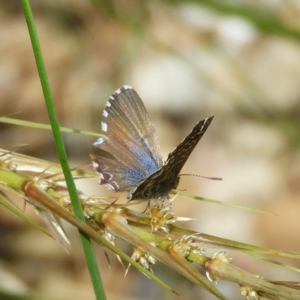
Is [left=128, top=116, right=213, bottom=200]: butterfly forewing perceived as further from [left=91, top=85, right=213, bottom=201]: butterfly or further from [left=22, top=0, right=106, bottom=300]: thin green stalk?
[left=22, top=0, right=106, bottom=300]: thin green stalk

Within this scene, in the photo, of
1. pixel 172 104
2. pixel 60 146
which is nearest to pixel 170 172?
pixel 60 146

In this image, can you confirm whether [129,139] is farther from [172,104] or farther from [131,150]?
[172,104]

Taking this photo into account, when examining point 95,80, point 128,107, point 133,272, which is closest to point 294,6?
point 95,80

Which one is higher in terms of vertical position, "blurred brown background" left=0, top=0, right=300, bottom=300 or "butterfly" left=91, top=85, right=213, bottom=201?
"blurred brown background" left=0, top=0, right=300, bottom=300

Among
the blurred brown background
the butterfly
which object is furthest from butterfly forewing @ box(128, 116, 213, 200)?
the blurred brown background

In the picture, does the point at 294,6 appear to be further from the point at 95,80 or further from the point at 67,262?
the point at 67,262

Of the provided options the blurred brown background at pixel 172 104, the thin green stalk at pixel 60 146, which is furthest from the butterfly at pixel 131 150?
the blurred brown background at pixel 172 104

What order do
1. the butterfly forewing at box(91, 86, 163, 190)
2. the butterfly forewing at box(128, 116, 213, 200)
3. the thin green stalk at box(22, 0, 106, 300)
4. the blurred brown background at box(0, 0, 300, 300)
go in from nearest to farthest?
the thin green stalk at box(22, 0, 106, 300), the butterfly forewing at box(128, 116, 213, 200), the butterfly forewing at box(91, 86, 163, 190), the blurred brown background at box(0, 0, 300, 300)

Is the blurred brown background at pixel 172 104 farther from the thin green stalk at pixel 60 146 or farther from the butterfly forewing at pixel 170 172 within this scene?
the thin green stalk at pixel 60 146
